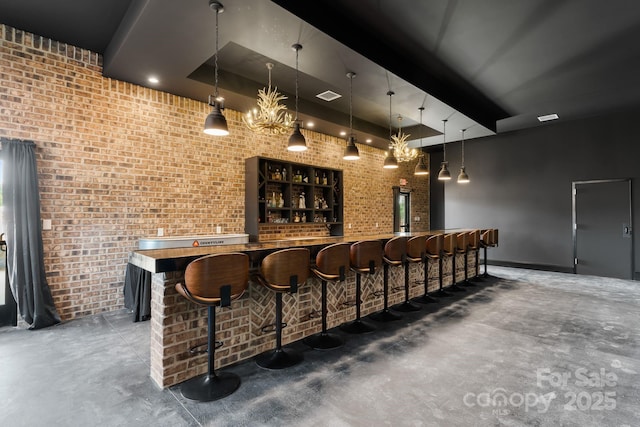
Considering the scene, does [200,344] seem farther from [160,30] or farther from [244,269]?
[160,30]

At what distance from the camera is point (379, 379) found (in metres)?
2.49

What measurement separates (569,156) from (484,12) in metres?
5.85

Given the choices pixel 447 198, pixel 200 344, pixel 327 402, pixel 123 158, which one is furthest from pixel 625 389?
pixel 447 198

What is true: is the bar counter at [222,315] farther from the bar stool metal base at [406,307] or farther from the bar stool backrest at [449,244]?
the bar stool backrest at [449,244]

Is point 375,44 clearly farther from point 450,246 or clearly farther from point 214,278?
point 214,278

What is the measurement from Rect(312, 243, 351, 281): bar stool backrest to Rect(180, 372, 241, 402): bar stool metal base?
45.4 inches

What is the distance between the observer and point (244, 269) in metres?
2.43

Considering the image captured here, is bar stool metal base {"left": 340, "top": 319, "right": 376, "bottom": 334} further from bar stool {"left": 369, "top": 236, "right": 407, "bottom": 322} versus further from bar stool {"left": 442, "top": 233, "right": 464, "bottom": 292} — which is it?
bar stool {"left": 442, "top": 233, "right": 464, "bottom": 292}

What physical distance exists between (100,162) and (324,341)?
3.70 m

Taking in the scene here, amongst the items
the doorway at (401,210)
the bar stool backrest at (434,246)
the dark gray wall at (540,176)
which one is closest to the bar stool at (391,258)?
the bar stool backrest at (434,246)

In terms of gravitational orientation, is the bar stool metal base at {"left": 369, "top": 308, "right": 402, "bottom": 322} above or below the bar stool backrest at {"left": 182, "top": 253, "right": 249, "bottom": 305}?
below

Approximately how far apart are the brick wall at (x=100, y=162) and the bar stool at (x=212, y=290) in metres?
2.54

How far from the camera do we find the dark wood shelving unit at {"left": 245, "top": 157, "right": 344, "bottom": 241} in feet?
17.8

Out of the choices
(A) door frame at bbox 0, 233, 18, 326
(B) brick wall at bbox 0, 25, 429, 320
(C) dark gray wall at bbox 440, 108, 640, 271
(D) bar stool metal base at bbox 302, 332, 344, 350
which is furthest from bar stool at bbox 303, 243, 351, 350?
→ (C) dark gray wall at bbox 440, 108, 640, 271
